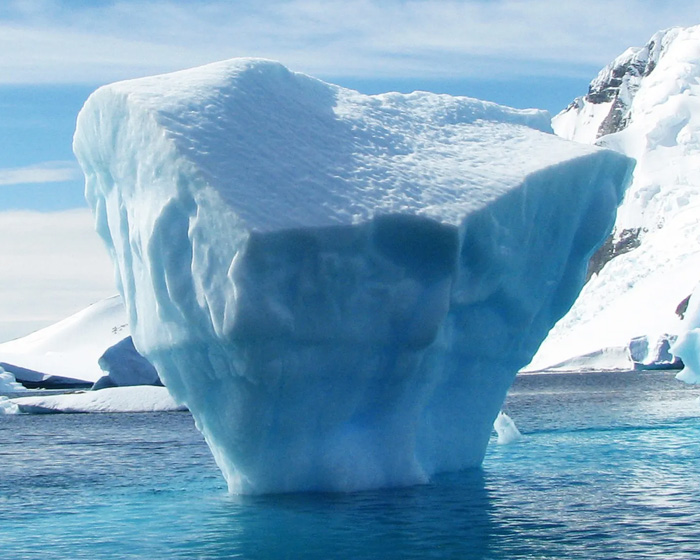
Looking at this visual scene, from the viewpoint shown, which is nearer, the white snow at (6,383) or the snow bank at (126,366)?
the snow bank at (126,366)

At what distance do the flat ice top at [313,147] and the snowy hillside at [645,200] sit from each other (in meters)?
60.8

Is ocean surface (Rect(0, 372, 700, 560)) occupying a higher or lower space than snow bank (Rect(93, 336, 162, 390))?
lower

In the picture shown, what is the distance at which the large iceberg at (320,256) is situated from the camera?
36.2 ft

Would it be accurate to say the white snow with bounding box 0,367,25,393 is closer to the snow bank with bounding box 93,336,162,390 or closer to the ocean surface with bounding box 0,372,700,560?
the snow bank with bounding box 93,336,162,390

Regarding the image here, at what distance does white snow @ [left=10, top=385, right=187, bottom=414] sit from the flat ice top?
79.1ft

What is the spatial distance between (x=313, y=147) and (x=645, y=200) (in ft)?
381

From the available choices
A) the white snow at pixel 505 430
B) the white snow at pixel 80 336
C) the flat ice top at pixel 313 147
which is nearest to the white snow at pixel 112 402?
the white snow at pixel 505 430

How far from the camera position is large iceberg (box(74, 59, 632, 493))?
11.0 meters

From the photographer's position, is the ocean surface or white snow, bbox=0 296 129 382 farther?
white snow, bbox=0 296 129 382

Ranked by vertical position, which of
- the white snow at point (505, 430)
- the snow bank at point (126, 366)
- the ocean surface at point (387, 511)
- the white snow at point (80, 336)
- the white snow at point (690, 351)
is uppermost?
the white snow at point (80, 336)

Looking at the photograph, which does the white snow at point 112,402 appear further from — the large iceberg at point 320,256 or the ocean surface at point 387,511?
the large iceberg at point 320,256

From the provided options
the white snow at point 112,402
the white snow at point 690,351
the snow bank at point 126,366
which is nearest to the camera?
the white snow at point 690,351

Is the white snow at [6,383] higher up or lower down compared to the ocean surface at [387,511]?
higher up

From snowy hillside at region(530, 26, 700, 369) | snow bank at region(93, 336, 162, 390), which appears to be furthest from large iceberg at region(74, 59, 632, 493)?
snowy hillside at region(530, 26, 700, 369)
